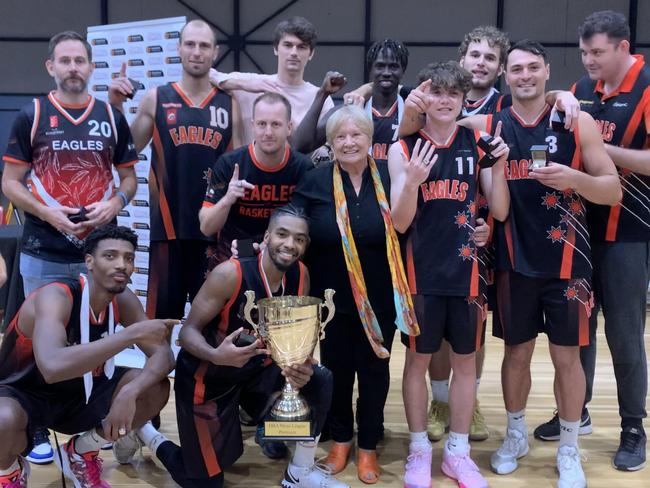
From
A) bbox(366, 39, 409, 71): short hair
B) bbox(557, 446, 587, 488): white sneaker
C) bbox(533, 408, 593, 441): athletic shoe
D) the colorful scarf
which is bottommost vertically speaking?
bbox(533, 408, 593, 441): athletic shoe

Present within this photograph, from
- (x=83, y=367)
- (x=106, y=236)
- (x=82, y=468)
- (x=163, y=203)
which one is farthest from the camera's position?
(x=163, y=203)

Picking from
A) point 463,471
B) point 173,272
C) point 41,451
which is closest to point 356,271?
point 463,471

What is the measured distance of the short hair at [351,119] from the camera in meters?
2.74

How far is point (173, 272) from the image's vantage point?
A: 3324 mm

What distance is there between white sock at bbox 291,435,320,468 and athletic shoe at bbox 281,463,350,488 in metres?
0.02

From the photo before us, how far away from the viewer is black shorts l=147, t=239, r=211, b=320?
331cm

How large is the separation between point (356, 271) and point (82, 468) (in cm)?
129

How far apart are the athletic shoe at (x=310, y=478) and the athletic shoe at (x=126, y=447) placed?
685 mm

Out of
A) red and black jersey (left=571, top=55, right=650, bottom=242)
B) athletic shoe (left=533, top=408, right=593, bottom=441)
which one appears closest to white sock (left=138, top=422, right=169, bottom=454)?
athletic shoe (left=533, top=408, right=593, bottom=441)

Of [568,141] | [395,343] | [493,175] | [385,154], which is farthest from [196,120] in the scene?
[395,343]

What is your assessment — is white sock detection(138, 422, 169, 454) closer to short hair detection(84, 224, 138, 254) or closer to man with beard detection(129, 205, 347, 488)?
man with beard detection(129, 205, 347, 488)

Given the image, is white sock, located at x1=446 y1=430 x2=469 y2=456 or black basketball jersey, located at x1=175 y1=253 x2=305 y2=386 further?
white sock, located at x1=446 y1=430 x2=469 y2=456

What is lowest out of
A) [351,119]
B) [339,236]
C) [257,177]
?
[339,236]

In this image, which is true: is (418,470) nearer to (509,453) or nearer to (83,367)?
(509,453)
